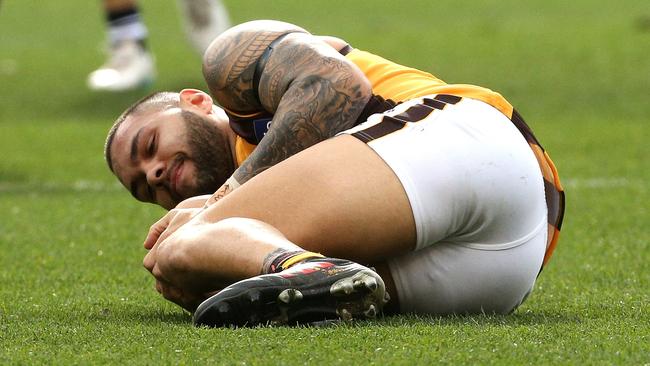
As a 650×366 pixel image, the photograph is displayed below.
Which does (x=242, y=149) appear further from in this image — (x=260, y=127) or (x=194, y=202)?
(x=194, y=202)

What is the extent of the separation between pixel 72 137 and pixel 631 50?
16.5ft

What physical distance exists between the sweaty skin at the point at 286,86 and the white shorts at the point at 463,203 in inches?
5.5

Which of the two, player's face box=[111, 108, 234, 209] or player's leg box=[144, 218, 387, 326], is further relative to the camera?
player's face box=[111, 108, 234, 209]

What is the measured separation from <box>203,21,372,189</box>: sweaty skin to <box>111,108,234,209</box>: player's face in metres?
0.15

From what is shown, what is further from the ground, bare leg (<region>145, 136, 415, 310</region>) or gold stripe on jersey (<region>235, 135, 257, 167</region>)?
bare leg (<region>145, 136, 415, 310</region>)

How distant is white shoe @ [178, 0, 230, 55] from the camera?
9797 mm

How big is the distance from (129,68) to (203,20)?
925 millimetres

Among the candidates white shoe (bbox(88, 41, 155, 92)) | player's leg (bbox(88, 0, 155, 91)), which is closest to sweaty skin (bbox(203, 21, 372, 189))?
player's leg (bbox(88, 0, 155, 91))

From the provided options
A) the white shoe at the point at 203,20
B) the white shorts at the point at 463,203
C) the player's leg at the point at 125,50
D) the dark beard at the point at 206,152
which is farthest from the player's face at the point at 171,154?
the player's leg at the point at 125,50

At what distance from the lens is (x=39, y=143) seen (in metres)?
9.12

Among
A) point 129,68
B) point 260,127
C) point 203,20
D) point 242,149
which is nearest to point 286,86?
point 260,127

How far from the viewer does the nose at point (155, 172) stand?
389 cm

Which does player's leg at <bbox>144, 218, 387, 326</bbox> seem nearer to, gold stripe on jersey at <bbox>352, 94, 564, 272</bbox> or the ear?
gold stripe on jersey at <bbox>352, 94, 564, 272</bbox>

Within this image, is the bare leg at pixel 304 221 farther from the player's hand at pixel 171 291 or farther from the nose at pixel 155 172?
the nose at pixel 155 172
